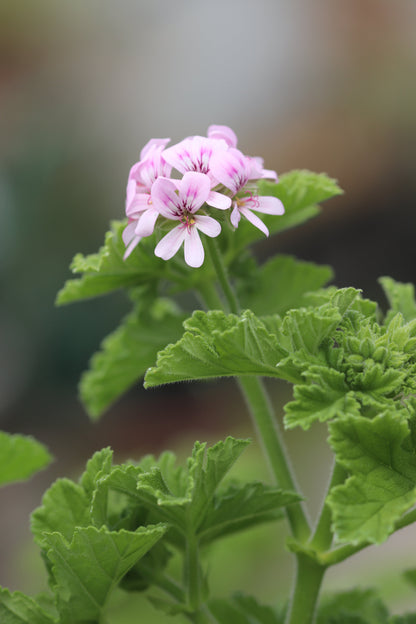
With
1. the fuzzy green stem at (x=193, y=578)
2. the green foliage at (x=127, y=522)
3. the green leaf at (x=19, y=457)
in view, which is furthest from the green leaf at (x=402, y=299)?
the green leaf at (x=19, y=457)

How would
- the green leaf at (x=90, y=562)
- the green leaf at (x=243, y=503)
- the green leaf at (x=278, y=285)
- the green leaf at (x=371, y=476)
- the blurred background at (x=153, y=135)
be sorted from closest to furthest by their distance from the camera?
the green leaf at (x=371, y=476), the green leaf at (x=90, y=562), the green leaf at (x=243, y=503), the green leaf at (x=278, y=285), the blurred background at (x=153, y=135)

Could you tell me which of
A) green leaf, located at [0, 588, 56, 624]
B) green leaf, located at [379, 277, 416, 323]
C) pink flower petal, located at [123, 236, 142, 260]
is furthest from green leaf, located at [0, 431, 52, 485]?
green leaf, located at [379, 277, 416, 323]

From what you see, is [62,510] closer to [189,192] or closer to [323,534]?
[323,534]

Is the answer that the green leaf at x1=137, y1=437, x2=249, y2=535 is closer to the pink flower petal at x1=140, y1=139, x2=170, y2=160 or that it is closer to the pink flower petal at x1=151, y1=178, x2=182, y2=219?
the pink flower petal at x1=151, y1=178, x2=182, y2=219

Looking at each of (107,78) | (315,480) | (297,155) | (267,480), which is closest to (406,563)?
(267,480)

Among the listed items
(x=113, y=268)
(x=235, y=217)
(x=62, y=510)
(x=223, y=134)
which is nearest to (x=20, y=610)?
(x=62, y=510)

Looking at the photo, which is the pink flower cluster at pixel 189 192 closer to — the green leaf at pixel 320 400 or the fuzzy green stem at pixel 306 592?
the green leaf at pixel 320 400
